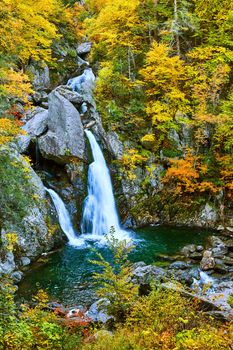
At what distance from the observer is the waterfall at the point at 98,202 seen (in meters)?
17.8

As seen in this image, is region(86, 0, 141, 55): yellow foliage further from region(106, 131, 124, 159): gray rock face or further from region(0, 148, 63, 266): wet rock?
region(0, 148, 63, 266): wet rock

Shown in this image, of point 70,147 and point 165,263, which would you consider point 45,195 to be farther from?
point 165,263

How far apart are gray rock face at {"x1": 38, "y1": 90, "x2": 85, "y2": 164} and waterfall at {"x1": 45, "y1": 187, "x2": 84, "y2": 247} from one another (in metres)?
1.96

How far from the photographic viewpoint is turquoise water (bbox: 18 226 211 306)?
38.4 ft

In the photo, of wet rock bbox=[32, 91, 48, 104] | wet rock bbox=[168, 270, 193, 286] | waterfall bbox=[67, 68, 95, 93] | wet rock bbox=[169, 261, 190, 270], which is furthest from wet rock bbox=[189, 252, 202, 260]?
waterfall bbox=[67, 68, 95, 93]

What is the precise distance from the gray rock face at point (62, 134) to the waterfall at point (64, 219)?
196 centimetres

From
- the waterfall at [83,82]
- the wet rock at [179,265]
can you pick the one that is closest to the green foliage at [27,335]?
the wet rock at [179,265]

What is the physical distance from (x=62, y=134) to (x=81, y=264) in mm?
7037

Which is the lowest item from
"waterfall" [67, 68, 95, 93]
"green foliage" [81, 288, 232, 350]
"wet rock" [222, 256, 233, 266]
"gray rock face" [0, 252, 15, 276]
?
"wet rock" [222, 256, 233, 266]

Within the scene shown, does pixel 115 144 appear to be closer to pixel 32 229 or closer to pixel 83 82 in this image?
pixel 83 82

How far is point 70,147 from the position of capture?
17.6 m

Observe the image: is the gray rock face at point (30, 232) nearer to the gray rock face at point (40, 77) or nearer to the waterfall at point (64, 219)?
the waterfall at point (64, 219)

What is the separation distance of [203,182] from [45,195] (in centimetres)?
850

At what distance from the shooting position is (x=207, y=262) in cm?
1316
